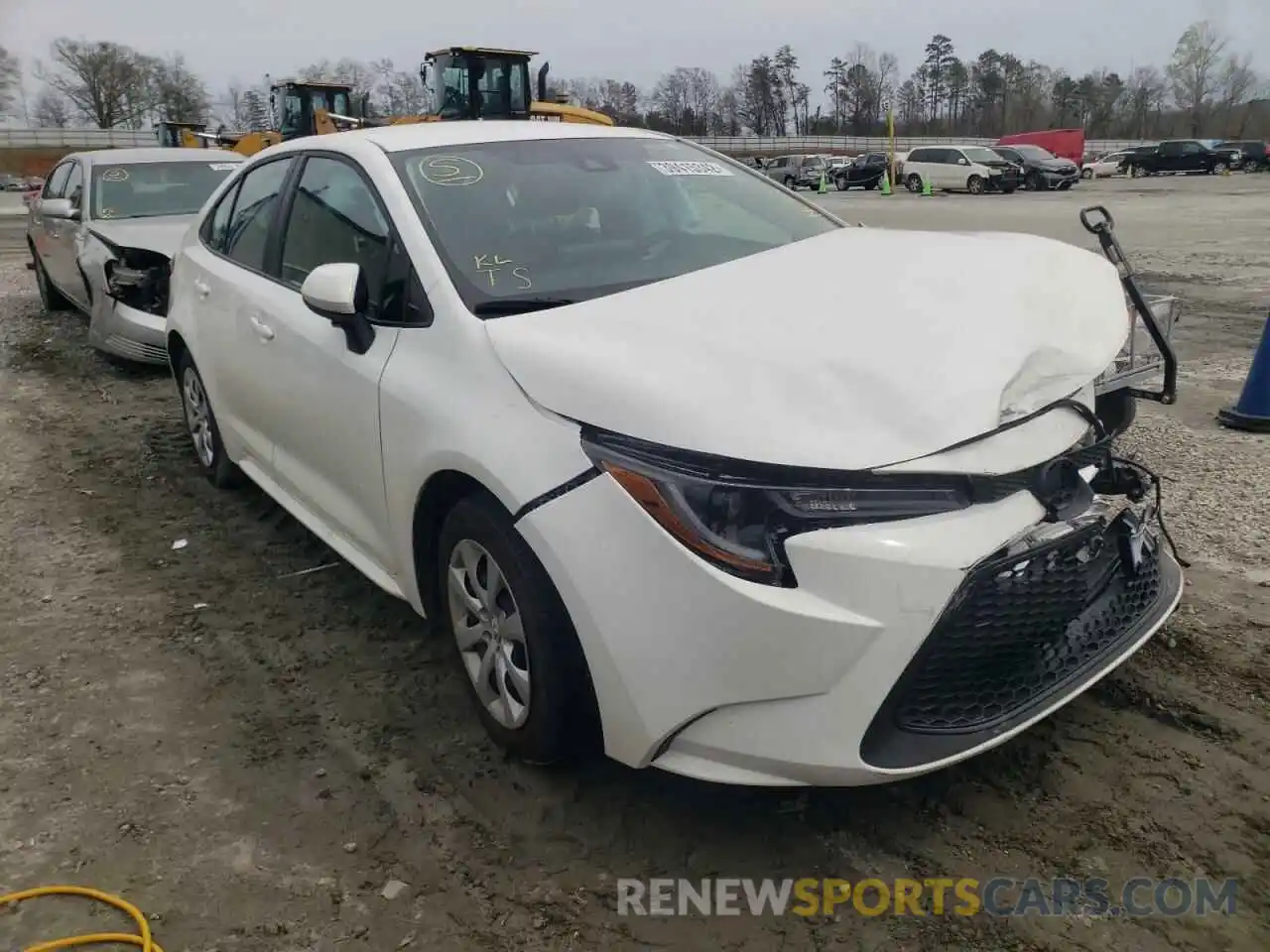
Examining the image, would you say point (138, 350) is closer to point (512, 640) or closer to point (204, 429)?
point (204, 429)

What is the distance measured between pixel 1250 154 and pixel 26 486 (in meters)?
53.1

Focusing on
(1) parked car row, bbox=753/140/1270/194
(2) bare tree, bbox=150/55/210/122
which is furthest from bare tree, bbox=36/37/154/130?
(1) parked car row, bbox=753/140/1270/194

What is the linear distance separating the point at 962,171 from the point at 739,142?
43.5m

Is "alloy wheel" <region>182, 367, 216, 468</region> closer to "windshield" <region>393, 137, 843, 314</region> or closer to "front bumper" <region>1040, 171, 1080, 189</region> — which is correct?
"windshield" <region>393, 137, 843, 314</region>

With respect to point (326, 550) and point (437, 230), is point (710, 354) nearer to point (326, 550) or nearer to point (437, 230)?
point (437, 230)

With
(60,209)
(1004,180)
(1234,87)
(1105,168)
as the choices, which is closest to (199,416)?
(60,209)

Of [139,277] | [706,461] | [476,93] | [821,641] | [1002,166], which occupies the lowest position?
[821,641]

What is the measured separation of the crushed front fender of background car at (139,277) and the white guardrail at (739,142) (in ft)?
213

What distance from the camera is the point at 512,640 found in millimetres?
2701

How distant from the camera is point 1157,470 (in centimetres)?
504

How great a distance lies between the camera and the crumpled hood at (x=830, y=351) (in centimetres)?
222

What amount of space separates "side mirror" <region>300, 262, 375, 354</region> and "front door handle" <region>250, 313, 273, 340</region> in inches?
28.3

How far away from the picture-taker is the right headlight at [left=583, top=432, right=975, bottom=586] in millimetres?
2186

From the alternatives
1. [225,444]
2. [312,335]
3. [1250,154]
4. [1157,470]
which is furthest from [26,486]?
[1250,154]
